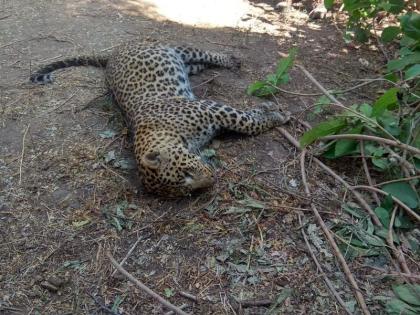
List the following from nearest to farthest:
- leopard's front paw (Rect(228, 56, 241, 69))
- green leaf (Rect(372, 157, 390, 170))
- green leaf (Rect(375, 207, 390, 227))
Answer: green leaf (Rect(375, 207, 390, 227)) → green leaf (Rect(372, 157, 390, 170)) → leopard's front paw (Rect(228, 56, 241, 69))

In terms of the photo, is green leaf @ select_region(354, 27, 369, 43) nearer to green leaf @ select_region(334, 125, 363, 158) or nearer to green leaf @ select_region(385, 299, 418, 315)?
green leaf @ select_region(334, 125, 363, 158)

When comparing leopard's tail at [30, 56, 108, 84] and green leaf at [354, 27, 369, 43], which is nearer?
leopard's tail at [30, 56, 108, 84]

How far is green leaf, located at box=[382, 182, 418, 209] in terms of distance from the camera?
4.12 m

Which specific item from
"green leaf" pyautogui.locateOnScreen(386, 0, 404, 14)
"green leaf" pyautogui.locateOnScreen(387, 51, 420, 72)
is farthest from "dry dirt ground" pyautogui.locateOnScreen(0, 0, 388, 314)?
"green leaf" pyautogui.locateOnScreen(386, 0, 404, 14)

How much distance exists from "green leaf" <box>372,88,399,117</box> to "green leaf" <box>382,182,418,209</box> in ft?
2.06

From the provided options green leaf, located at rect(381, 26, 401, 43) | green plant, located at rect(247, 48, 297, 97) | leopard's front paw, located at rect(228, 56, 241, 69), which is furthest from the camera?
leopard's front paw, located at rect(228, 56, 241, 69)

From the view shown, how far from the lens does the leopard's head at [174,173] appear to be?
4.33 m

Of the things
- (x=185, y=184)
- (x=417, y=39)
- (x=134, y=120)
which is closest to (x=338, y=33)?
(x=417, y=39)

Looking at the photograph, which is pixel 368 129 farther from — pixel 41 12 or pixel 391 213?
pixel 41 12

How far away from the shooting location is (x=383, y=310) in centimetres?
346

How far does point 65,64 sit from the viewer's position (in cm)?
657

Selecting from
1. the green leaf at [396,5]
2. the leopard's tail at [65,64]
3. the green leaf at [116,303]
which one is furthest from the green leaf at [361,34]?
the green leaf at [116,303]

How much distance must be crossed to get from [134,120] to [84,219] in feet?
4.07

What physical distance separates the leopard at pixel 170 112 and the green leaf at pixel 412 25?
56.0 inches
